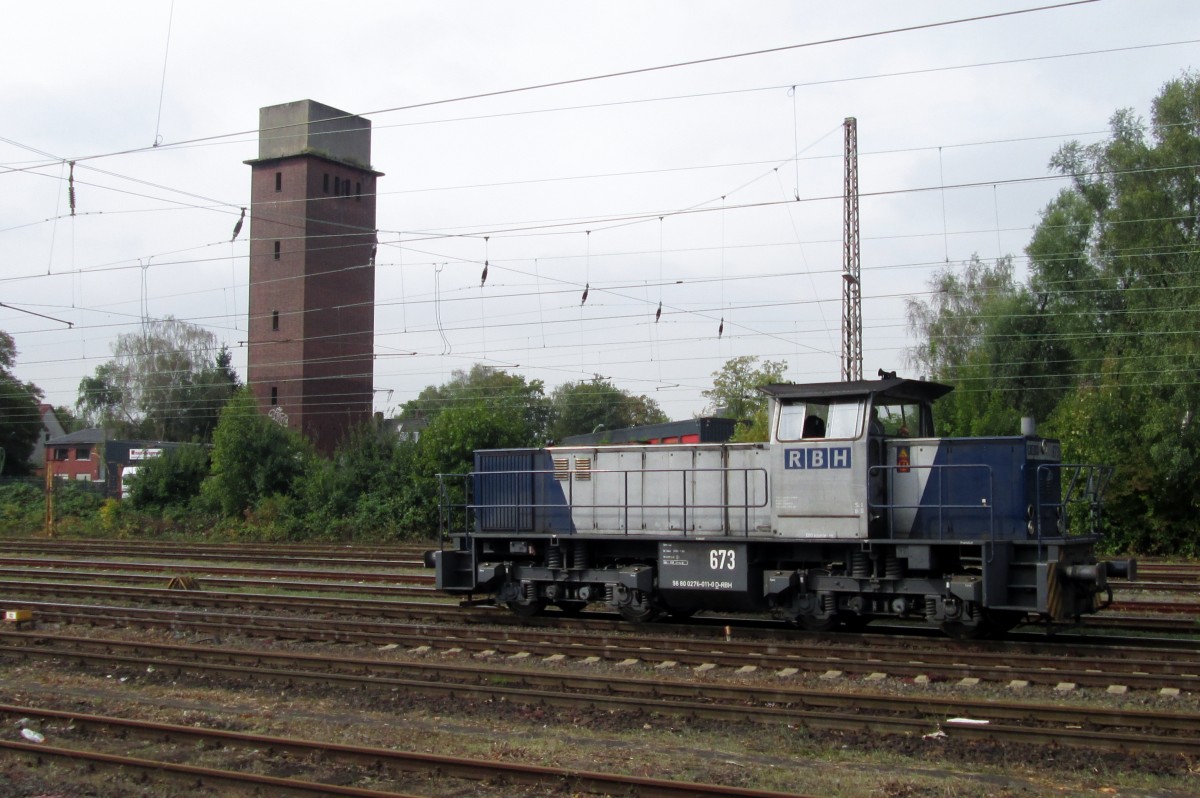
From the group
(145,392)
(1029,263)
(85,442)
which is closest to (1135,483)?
(1029,263)

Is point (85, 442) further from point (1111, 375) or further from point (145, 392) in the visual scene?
point (1111, 375)

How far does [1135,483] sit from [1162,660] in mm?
15196

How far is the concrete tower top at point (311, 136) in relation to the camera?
172 feet

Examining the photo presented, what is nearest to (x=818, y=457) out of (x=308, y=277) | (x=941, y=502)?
(x=941, y=502)

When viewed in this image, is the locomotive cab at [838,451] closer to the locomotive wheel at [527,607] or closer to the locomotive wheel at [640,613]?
the locomotive wheel at [640,613]

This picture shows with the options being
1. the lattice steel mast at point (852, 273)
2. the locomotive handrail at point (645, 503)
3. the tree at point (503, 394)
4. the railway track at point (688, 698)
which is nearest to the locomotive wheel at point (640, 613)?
the locomotive handrail at point (645, 503)

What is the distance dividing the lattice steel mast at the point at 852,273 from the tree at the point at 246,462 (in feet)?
70.3

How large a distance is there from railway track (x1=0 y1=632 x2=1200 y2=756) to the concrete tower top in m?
43.7

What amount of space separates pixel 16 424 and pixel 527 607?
61174 millimetres

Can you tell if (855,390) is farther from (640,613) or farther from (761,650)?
(640,613)

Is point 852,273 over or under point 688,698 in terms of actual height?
over

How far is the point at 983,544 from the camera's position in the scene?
11422 mm

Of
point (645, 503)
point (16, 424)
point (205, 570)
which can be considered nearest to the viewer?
point (645, 503)

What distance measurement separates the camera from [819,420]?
1280 centimetres
